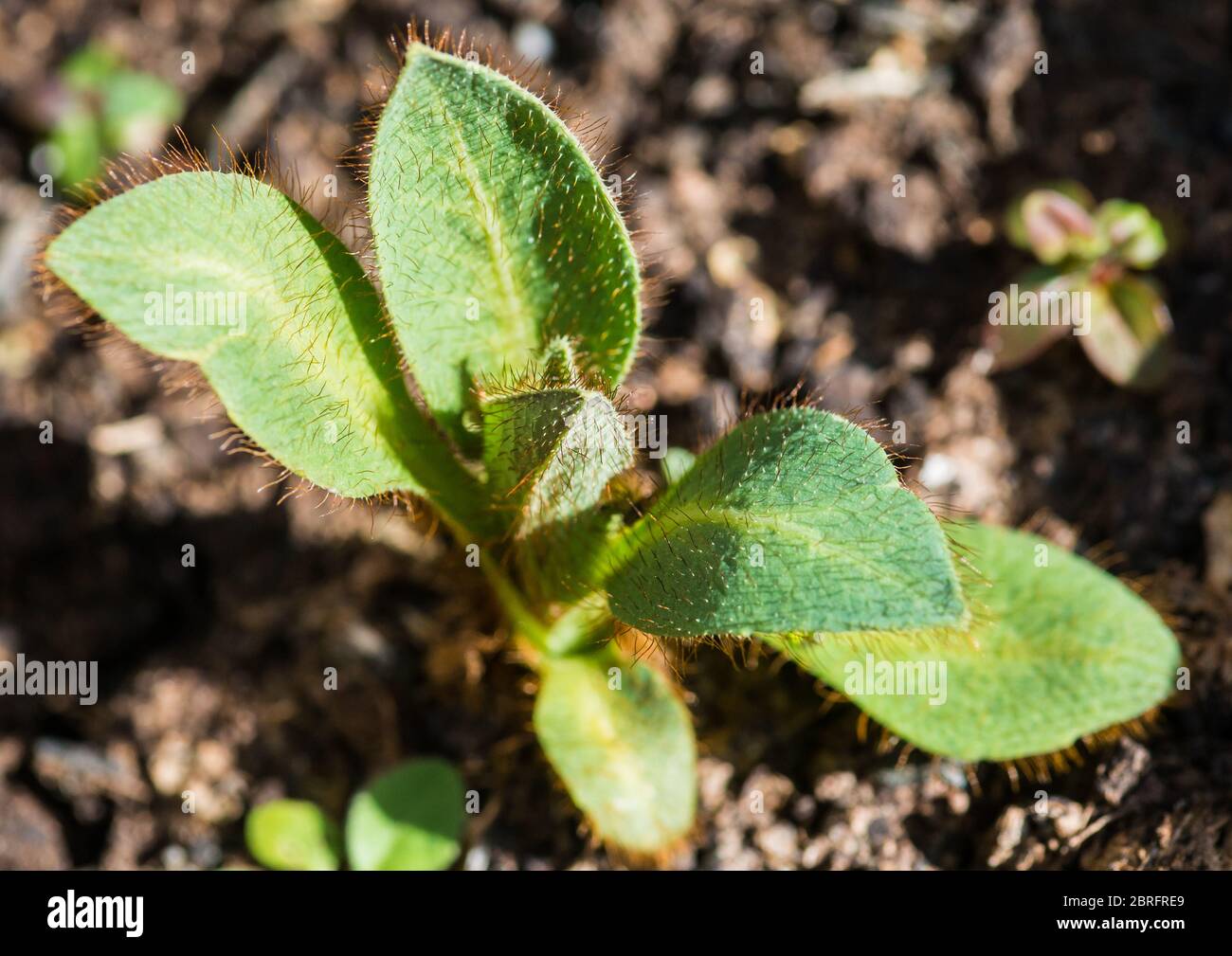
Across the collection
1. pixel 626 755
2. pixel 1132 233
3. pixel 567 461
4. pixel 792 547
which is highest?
pixel 1132 233

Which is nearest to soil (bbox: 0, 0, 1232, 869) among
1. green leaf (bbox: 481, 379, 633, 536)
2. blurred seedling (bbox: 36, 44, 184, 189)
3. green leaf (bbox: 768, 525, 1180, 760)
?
blurred seedling (bbox: 36, 44, 184, 189)

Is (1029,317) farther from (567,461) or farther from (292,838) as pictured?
(292,838)

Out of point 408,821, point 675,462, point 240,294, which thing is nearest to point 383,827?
point 408,821

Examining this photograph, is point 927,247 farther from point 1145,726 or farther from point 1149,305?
point 1145,726

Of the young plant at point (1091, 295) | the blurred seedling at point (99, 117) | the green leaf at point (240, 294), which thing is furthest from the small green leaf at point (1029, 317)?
the blurred seedling at point (99, 117)

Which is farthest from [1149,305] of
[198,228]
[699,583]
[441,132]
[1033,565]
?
[198,228]

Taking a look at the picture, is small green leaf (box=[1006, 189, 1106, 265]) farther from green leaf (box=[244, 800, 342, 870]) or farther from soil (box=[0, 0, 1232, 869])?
green leaf (box=[244, 800, 342, 870])
